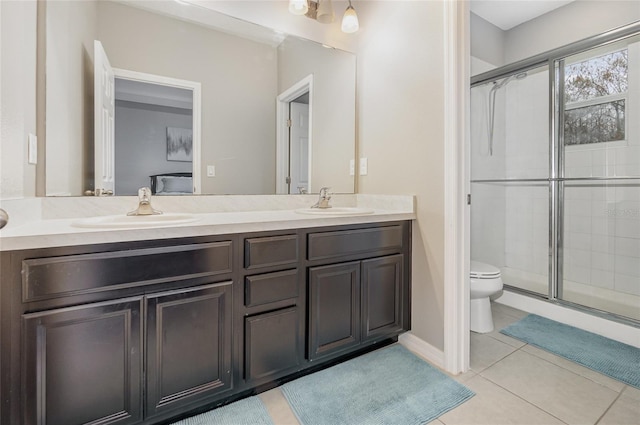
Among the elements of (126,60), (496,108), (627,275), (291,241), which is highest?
(496,108)

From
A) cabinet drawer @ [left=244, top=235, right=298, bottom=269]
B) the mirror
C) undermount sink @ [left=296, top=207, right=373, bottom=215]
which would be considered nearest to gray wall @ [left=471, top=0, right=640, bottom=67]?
the mirror

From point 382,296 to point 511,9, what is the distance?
2.77m

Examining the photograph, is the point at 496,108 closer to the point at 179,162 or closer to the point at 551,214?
the point at 551,214

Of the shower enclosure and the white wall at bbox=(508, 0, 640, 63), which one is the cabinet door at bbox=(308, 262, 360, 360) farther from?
the white wall at bbox=(508, 0, 640, 63)

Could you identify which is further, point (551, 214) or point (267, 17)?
point (551, 214)

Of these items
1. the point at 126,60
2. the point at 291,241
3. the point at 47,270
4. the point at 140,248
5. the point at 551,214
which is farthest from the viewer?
the point at 551,214

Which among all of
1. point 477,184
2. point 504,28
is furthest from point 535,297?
point 504,28

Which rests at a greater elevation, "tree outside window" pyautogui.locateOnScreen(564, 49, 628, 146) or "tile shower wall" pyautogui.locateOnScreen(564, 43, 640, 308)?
"tree outside window" pyautogui.locateOnScreen(564, 49, 628, 146)

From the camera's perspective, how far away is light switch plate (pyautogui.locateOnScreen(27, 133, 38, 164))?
1244mm

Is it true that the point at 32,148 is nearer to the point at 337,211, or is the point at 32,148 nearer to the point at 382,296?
the point at 337,211

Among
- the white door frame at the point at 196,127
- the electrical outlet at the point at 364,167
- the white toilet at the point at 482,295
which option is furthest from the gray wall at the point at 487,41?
the white door frame at the point at 196,127

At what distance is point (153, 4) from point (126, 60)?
350 millimetres

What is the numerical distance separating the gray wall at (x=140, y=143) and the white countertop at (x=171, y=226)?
13 cm

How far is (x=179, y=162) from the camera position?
1.70 meters
